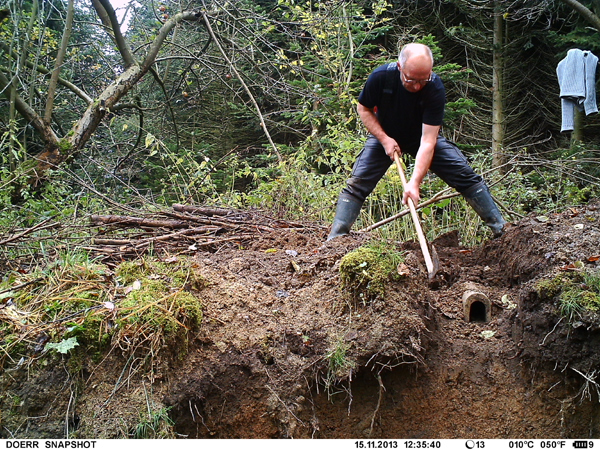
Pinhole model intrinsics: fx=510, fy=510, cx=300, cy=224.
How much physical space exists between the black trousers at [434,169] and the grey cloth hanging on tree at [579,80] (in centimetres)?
401

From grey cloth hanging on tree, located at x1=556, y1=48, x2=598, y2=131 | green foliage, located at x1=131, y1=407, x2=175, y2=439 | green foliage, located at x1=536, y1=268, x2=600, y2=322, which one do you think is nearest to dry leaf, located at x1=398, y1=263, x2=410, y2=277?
green foliage, located at x1=536, y1=268, x2=600, y2=322

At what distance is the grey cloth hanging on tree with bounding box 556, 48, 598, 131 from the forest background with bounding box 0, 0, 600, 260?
820 millimetres

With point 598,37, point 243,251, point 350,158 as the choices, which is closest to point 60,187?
point 243,251

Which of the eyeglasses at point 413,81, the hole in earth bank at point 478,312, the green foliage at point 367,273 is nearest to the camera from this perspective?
the green foliage at point 367,273

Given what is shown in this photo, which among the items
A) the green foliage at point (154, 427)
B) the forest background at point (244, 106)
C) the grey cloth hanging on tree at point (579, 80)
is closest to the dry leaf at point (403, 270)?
the green foliage at point (154, 427)

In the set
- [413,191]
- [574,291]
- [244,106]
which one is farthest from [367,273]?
[244,106]

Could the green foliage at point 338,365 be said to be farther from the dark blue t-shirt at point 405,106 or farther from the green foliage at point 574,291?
the dark blue t-shirt at point 405,106

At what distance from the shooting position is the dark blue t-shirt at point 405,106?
12.7 ft

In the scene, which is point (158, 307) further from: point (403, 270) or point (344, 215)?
point (344, 215)

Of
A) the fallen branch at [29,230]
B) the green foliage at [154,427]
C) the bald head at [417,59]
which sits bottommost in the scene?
the green foliage at [154,427]

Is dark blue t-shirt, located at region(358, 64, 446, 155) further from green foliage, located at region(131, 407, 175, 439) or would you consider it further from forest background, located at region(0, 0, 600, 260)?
green foliage, located at region(131, 407, 175, 439)

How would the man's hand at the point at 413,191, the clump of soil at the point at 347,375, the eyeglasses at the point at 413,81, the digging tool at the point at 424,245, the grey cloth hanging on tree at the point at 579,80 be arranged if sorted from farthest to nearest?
the grey cloth hanging on tree at the point at 579,80, the eyeglasses at the point at 413,81, the man's hand at the point at 413,191, the digging tool at the point at 424,245, the clump of soil at the point at 347,375

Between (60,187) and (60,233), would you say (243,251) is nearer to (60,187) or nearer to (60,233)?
(60,233)

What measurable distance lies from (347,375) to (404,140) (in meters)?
2.18
